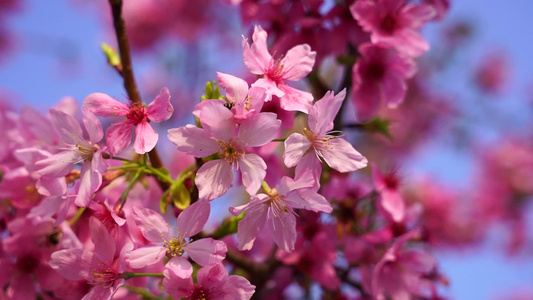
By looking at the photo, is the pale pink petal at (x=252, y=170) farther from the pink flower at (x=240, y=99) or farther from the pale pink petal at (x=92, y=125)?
the pale pink petal at (x=92, y=125)

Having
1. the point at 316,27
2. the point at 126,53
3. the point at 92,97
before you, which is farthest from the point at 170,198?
the point at 316,27

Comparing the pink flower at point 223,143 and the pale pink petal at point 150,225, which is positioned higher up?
the pink flower at point 223,143

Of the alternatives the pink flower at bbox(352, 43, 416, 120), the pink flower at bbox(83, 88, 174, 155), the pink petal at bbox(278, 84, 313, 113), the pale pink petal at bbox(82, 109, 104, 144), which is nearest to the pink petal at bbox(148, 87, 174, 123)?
the pink flower at bbox(83, 88, 174, 155)

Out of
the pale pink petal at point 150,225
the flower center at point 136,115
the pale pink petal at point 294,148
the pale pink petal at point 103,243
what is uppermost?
the flower center at point 136,115

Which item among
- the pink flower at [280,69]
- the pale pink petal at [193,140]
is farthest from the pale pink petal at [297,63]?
the pale pink petal at [193,140]

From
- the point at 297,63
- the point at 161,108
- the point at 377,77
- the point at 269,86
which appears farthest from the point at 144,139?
the point at 377,77

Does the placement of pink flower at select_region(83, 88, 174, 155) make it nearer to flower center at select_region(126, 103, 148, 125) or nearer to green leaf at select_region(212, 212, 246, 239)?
flower center at select_region(126, 103, 148, 125)

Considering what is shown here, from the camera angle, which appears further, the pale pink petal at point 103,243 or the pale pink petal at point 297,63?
the pale pink petal at point 297,63
